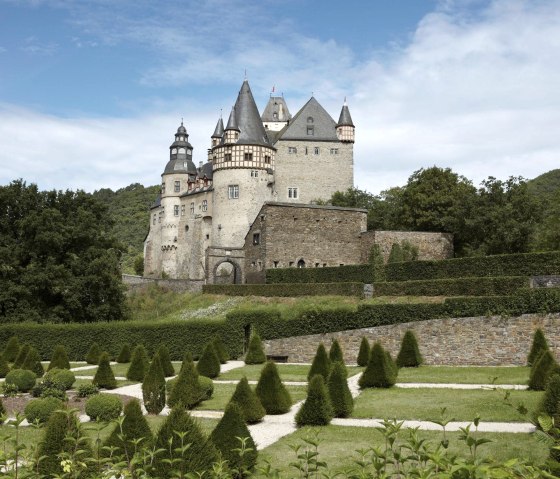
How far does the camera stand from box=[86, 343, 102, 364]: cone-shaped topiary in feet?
100

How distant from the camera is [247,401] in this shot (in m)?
15.3

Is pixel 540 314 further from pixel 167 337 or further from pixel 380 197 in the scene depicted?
pixel 380 197

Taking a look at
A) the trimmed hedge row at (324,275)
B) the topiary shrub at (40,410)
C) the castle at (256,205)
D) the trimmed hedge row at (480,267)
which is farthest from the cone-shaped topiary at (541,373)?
the castle at (256,205)

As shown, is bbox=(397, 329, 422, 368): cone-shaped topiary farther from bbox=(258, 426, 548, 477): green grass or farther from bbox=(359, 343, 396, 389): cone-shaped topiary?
bbox=(258, 426, 548, 477): green grass

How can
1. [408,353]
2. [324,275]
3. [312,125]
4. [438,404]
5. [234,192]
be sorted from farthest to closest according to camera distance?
[312,125] < [234,192] < [324,275] < [408,353] < [438,404]

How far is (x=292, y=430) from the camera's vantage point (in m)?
14.6

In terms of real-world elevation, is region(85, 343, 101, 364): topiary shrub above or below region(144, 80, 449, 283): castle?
below

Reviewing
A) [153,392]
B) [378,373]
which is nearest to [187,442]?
[153,392]

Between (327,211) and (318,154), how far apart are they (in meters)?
19.3

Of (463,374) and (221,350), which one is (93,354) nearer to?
(221,350)

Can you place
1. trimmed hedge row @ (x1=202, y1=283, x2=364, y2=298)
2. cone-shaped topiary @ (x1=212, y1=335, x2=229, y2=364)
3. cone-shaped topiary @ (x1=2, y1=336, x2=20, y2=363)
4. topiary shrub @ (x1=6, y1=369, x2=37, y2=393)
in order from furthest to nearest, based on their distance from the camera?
1. trimmed hedge row @ (x1=202, y1=283, x2=364, y2=298)
2. cone-shaped topiary @ (x1=2, y1=336, x2=20, y2=363)
3. cone-shaped topiary @ (x1=212, y1=335, x2=229, y2=364)
4. topiary shrub @ (x1=6, y1=369, x2=37, y2=393)

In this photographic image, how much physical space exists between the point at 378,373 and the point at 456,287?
488 inches

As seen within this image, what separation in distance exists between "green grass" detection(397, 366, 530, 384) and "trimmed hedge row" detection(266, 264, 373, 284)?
12.6 metres

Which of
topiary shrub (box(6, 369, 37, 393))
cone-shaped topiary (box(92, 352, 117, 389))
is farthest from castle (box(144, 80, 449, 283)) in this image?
topiary shrub (box(6, 369, 37, 393))
